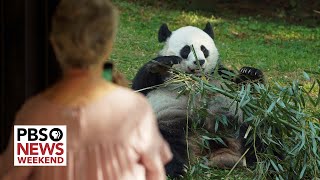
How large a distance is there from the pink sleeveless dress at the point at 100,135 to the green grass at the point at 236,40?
392 cm

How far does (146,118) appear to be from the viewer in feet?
4.09

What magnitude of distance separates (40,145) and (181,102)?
2214 mm

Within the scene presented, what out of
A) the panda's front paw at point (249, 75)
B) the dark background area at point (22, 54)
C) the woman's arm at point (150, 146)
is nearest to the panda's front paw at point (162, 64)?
the panda's front paw at point (249, 75)

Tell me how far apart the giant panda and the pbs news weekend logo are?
1.87 metres

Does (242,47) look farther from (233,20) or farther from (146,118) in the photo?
(146,118)

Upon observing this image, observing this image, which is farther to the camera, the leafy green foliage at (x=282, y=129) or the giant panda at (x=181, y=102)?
the giant panda at (x=181, y=102)

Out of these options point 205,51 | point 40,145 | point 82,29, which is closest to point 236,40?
point 205,51

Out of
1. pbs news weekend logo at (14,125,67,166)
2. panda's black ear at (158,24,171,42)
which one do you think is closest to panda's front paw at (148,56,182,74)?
panda's black ear at (158,24,171,42)

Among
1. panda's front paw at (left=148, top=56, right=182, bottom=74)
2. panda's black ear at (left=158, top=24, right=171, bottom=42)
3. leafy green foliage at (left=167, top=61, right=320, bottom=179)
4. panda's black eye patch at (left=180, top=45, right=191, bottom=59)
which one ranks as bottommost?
leafy green foliage at (left=167, top=61, right=320, bottom=179)

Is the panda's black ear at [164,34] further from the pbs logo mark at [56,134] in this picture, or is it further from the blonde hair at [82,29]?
the blonde hair at [82,29]

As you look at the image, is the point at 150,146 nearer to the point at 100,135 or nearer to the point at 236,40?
the point at 100,135

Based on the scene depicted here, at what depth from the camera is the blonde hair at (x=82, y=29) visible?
118cm

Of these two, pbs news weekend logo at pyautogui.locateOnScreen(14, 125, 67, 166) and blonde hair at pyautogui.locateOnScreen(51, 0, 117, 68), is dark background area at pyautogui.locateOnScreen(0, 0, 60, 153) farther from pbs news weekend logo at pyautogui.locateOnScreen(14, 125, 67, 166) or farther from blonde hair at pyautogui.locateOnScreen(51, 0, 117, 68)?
blonde hair at pyautogui.locateOnScreen(51, 0, 117, 68)

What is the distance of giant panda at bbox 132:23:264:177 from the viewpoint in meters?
3.37
